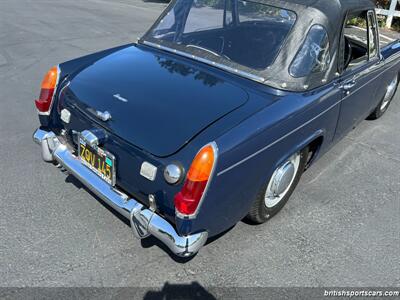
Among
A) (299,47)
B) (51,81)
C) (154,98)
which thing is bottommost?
(51,81)

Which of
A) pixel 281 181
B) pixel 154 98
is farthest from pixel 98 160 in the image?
pixel 281 181

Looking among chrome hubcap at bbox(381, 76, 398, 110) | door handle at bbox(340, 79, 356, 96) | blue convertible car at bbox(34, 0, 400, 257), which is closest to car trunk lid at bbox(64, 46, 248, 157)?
blue convertible car at bbox(34, 0, 400, 257)

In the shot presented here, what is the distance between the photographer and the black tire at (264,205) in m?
2.80

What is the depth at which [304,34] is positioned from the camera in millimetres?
2898

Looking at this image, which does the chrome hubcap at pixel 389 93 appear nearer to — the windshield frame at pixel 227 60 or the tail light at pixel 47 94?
the windshield frame at pixel 227 60

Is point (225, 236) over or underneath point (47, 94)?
underneath

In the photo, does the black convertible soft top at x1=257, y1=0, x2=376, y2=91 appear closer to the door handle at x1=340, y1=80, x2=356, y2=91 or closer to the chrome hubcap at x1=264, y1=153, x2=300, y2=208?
the door handle at x1=340, y1=80, x2=356, y2=91

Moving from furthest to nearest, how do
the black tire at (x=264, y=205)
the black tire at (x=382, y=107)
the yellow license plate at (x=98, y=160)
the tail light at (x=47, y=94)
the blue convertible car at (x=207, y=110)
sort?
the black tire at (x=382, y=107), the tail light at (x=47, y=94), the black tire at (x=264, y=205), the yellow license plate at (x=98, y=160), the blue convertible car at (x=207, y=110)

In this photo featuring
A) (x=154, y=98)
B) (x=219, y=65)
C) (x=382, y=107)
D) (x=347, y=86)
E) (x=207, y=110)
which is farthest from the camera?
(x=382, y=107)

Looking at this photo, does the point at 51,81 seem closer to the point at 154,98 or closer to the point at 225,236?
the point at 154,98

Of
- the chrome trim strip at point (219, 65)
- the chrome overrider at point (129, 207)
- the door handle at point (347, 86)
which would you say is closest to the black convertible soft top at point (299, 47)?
the chrome trim strip at point (219, 65)

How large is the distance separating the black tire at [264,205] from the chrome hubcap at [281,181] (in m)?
0.04

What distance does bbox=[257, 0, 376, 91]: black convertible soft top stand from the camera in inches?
111

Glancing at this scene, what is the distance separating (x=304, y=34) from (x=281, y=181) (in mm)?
1137
